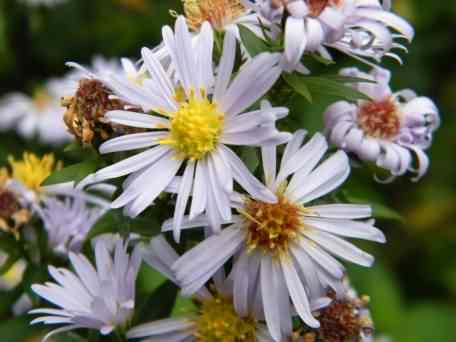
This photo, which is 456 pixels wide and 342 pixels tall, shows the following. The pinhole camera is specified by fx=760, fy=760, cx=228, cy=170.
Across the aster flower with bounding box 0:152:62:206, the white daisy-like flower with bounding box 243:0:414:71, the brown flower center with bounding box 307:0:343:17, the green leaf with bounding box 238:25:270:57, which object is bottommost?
the aster flower with bounding box 0:152:62:206

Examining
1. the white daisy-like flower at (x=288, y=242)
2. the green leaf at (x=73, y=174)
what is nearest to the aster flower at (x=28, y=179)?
the green leaf at (x=73, y=174)

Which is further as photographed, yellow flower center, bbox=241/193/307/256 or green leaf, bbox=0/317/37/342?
green leaf, bbox=0/317/37/342

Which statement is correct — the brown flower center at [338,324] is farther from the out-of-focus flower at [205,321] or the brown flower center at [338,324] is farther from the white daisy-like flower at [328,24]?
the white daisy-like flower at [328,24]

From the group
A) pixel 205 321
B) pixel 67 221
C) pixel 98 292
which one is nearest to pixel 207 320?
pixel 205 321

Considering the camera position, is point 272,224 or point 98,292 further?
point 98,292

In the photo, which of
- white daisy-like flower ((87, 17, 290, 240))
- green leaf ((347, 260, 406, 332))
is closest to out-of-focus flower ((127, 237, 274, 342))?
white daisy-like flower ((87, 17, 290, 240))

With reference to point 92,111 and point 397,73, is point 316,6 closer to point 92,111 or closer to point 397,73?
point 92,111

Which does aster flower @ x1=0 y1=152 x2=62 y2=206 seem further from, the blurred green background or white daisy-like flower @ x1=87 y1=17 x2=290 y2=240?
the blurred green background
